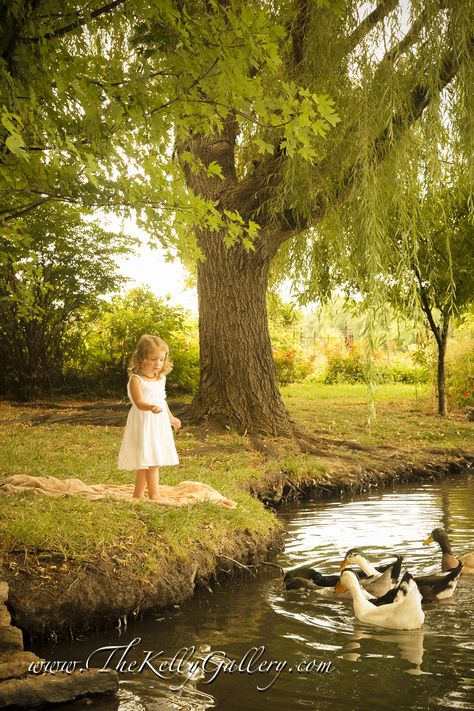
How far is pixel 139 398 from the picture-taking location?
23.3ft

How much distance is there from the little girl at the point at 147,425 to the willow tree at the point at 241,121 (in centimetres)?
107

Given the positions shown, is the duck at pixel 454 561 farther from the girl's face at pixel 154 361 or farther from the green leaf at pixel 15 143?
the green leaf at pixel 15 143

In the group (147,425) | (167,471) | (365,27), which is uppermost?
(365,27)

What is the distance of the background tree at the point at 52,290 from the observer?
54.2 ft

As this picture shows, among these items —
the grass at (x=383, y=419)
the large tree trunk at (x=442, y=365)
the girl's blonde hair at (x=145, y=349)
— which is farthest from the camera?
the large tree trunk at (x=442, y=365)

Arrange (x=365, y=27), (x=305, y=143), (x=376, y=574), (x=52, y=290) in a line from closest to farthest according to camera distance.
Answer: (x=305, y=143), (x=376, y=574), (x=365, y=27), (x=52, y=290)

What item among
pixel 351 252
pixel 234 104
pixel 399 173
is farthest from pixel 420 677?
pixel 351 252

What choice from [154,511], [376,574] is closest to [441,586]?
[376,574]

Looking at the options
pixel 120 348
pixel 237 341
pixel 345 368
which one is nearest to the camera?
pixel 237 341

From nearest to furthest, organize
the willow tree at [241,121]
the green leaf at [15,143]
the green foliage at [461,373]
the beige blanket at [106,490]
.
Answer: the green leaf at [15,143]
the willow tree at [241,121]
the beige blanket at [106,490]
the green foliage at [461,373]

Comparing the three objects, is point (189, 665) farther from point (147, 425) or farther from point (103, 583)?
point (147, 425)

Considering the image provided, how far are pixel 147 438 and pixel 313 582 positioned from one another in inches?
82.1

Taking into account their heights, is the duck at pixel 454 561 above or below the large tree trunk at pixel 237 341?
below

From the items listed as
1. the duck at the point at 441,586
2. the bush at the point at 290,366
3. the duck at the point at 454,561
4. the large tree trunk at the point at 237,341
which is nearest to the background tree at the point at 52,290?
the large tree trunk at the point at 237,341
